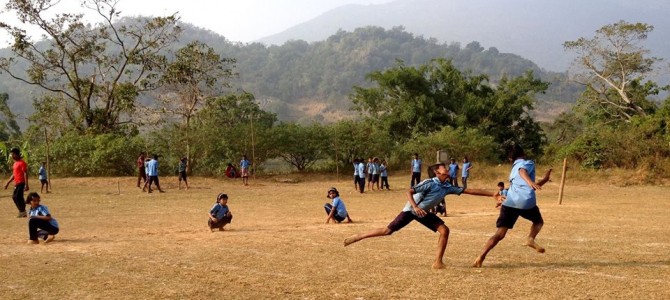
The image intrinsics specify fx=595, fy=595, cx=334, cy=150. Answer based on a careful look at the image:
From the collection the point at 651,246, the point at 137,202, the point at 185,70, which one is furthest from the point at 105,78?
the point at 651,246

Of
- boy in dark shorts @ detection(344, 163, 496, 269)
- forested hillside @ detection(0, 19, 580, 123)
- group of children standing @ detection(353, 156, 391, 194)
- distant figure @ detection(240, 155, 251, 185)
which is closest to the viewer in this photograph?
boy in dark shorts @ detection(344, 163, 496, 269)

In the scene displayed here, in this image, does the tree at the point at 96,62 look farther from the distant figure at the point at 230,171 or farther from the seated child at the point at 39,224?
the seated child at the point at 39,224

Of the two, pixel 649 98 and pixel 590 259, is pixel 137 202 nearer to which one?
pixel 590 259

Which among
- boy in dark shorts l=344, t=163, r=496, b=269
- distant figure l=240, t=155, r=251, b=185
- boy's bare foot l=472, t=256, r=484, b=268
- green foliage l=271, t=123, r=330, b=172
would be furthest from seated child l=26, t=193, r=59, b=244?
green foliage l=271, t=123, r=330, b=172

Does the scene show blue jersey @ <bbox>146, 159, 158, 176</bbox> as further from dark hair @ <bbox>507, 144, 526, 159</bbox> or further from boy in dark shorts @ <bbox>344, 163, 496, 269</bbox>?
dark hair @ <bbox>507, 144, 526, 159</bbox>

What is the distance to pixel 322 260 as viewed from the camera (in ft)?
27.5

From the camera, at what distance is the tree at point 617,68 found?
127ft

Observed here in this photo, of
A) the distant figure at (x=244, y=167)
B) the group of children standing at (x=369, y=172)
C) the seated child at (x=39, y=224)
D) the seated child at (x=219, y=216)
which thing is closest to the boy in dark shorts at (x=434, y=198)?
the seated child at (x=219, y=216)

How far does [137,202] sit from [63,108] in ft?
63.3

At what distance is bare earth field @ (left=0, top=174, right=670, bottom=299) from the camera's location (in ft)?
21.9

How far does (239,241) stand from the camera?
10.4 m

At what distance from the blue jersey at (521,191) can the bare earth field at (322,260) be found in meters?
0.81

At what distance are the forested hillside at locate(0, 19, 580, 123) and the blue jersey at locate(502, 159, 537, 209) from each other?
9716 cm

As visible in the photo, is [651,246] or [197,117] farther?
[197,117]
